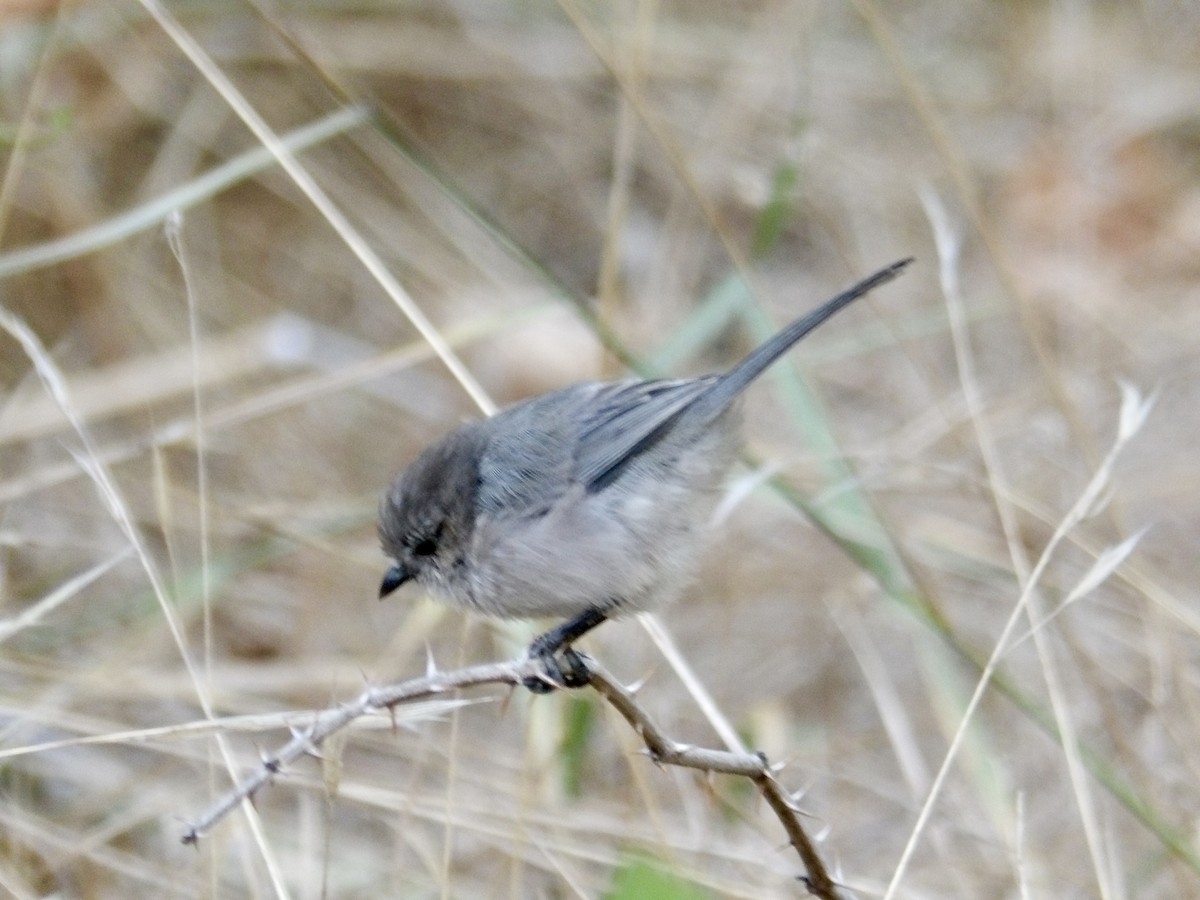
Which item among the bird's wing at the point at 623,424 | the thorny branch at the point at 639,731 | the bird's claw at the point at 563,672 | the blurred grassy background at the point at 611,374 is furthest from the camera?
the blurred grassy background at the point at 611,374

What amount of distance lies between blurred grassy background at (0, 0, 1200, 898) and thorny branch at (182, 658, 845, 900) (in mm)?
165

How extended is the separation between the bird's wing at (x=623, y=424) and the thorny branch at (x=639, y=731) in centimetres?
66

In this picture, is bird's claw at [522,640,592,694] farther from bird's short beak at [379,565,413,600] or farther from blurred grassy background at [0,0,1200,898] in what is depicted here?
bird's short beak at [379,565,413,600]

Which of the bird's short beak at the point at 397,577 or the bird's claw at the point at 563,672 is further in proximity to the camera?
the bird's short beak at the point at 397,577

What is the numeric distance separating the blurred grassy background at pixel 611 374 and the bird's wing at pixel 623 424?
33 cm

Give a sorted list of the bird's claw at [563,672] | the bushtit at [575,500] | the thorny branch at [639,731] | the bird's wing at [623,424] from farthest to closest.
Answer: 1. the bird's wing at [623,424]
2. the bushtit at [575,500]
3. the bird's claw at [563,672]
4. the thorny branch at [639,731]

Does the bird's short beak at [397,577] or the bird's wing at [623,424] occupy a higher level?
the bird's wing at [623,424]

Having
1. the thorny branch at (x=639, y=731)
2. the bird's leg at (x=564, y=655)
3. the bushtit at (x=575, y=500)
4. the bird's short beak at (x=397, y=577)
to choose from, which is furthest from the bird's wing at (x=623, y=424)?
the thorny branch at (x=639, y=731)

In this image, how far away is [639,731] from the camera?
198cm

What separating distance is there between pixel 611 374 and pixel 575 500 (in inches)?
57.6

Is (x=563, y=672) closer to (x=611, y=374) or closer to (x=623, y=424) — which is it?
(x=623, y=424)

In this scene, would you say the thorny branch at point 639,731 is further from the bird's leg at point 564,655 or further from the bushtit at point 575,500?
the bushtit at point 575,500

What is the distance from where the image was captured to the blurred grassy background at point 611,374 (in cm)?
302

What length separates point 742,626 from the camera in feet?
15.1
